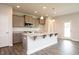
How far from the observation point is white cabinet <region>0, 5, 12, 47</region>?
6.11 metres

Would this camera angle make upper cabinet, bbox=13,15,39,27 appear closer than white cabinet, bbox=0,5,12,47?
No

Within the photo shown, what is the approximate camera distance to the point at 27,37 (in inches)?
192

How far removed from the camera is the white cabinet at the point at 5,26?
611 centimetres

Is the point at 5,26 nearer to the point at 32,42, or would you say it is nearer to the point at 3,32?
the point at 3,32

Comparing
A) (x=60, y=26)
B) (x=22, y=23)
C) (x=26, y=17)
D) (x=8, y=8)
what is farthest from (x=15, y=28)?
(x=60, y=26)

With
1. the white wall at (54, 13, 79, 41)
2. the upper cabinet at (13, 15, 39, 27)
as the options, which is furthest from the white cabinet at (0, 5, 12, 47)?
the white wall at (54, 13, 79, 41)

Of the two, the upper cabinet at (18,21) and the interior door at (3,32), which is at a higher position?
the upper cabinet at (18,21)

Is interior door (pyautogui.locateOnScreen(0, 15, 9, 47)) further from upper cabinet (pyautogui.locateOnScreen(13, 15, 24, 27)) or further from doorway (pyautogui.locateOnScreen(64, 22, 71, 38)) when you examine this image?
doorway (pyautogui.locateOnScreen(64, 22, 71, 38))

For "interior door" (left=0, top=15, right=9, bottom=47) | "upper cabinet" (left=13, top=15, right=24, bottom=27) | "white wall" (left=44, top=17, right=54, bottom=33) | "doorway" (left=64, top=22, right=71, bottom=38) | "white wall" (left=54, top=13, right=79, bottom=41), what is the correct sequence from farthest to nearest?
"white wall" (left=44, top=17, right=54, bottom=33)
"doorway" (left=64, top=22, right=71, bottom=38)
"white wall" (left=54, top=13, right=79, bottom=41)
"upper cabinet" (left=13, top=15, right=24, bottom=27)
"interior door" (left=0, top=15, right=9, bottom=47)

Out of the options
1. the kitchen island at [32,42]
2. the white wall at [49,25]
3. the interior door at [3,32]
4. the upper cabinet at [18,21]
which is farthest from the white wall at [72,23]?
the interior door at [3,32]

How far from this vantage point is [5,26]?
629cm

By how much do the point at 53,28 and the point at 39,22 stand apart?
2609 millimetres

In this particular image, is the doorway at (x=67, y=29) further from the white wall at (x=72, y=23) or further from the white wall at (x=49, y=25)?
the white wall at (x=49, y=25)
